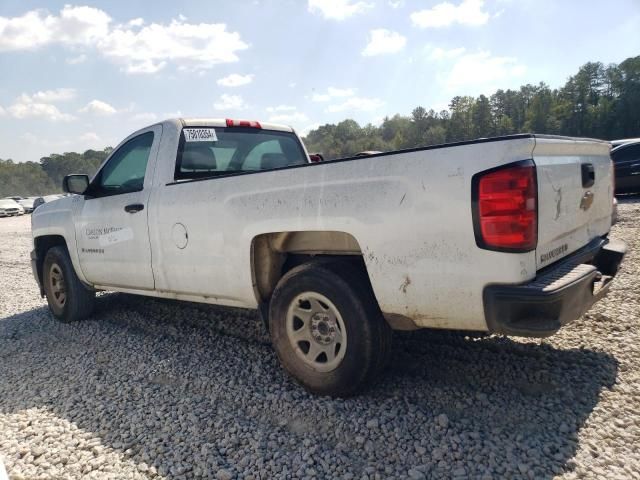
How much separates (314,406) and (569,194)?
2.03 meters

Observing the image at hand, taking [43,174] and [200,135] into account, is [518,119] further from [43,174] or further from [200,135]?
[43,174]

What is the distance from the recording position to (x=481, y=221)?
7.50 feet

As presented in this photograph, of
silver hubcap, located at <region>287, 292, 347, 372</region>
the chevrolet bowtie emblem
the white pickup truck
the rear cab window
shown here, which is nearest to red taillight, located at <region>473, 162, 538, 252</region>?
the white pickup truck

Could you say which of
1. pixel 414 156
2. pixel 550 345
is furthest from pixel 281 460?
pixel 550 345

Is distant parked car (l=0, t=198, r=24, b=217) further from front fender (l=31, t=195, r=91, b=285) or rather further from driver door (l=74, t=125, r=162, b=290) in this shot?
driver door (l=74, t=125, r=162, b=290)

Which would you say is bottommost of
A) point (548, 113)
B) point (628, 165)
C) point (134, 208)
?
point (628, 165)

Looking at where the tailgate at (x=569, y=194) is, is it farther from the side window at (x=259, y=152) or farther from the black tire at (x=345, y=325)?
the side window at (x=259, y=152)

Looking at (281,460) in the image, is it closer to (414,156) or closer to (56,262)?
(414,156)

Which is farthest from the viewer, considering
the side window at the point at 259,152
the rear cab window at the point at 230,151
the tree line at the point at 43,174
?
the tree line at the point at 43,174

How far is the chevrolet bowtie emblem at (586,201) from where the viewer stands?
2906 millimetres

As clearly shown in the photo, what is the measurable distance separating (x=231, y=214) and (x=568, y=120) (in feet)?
248

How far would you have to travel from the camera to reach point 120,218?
4332 millimetres

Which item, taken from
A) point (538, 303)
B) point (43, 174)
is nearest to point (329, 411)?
point (538, 303)

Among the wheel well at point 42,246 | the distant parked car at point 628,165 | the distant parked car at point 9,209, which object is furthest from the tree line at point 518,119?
the wheel well at point 42,246
